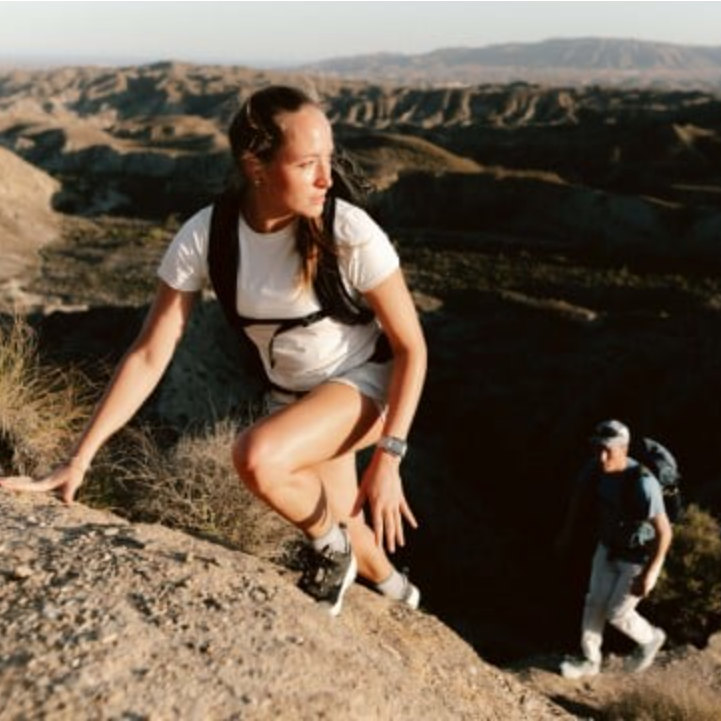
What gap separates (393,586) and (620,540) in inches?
103

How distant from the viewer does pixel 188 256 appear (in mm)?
2787

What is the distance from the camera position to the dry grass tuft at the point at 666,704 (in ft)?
15.8

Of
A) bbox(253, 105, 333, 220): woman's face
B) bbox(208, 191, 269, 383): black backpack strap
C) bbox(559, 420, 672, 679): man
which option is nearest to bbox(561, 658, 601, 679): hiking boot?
bbox(559, 420, 672, 679): man

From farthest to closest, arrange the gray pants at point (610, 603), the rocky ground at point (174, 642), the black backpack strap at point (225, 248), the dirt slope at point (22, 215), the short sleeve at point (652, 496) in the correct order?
the dirt slope at point (22, 215)
the gray pants at point (610, 603)
the short sleeve at point (652, 496)
the black backpack strap at point (225, 248)
the rocky ground at point (174, 642)

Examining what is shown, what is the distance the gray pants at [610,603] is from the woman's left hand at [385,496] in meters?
3.85

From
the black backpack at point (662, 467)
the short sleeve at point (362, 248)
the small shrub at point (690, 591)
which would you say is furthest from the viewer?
the small shrub at point (690, 591)

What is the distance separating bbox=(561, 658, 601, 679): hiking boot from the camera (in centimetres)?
644

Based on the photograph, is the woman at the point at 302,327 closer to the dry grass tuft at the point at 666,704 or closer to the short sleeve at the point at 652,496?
the dry grass tuft at the point at 666,704

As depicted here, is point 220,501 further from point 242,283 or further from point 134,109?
point 134,109

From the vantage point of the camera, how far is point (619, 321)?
24.6m

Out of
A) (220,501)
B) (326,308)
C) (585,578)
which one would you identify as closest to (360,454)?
(585,578)

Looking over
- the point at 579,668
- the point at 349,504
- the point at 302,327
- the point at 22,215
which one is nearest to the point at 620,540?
the point at 579,668

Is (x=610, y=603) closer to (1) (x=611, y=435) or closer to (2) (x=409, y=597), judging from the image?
(1) (x=611, y=435)

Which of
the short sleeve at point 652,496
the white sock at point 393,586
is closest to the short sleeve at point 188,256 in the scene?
the white sock at point 393,586
